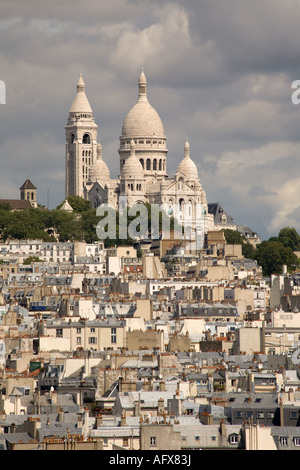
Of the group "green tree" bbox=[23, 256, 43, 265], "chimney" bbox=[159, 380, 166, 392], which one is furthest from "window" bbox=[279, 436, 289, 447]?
"green tree" bbox=[23, 256, 43, 265]

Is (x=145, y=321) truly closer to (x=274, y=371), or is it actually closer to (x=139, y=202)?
(x=274, y=371)

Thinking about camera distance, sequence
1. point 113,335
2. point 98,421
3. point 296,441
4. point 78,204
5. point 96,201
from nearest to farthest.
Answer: point 296,441
point 98,421
point 113,335
point 78,204
point 96,201

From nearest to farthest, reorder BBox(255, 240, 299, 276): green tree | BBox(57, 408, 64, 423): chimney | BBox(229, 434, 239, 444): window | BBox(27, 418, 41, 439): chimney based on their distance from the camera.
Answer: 1. BBox(229, 434, 239, 444): window
2. BBox(27, 418, 41, 439): chimney
3. BBox(57, 408, 64, 423): chimney
4. BBox(255, 240, 299, 276): green tree

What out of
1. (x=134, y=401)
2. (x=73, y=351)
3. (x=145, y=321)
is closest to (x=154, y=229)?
(x=145, y=321)

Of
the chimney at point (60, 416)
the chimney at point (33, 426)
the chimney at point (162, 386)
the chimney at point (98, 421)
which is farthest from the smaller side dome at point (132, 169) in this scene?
the chimney at point (33, 426)

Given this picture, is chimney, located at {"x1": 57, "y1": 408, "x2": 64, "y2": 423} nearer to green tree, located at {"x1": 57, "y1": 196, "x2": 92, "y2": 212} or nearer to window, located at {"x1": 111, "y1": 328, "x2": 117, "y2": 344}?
window, located at {"x1": 111, "y1": 328, "x2": 117, "y2": 344}

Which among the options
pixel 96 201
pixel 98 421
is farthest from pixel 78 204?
pixel 98 421

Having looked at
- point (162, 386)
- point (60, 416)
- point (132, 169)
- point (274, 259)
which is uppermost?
point (132, 169)

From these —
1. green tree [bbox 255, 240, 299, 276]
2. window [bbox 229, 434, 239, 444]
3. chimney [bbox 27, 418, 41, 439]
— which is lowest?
window [bbox 229, 434, 239, 444]

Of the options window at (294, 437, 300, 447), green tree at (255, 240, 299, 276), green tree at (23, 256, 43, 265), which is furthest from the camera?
green tree at (255, 240, 299, 276)

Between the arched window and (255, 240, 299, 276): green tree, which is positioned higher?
the arched window

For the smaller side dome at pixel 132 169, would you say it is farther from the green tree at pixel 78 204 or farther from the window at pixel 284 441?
the window at pixel 284 441

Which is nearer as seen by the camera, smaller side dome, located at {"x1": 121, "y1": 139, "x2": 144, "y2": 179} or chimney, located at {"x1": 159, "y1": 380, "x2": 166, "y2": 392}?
chimney, located at {"x1": 159, "y1": 380, "x2": 166, "y2": 392}

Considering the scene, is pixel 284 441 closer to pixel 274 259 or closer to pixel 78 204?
pixel 274 259
